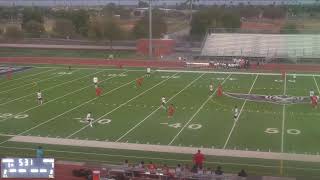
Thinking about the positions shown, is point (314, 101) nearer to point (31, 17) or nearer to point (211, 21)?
point (211, 21)

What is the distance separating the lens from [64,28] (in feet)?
198

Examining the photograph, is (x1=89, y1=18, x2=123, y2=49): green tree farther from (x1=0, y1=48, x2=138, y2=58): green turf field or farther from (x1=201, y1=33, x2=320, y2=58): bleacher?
(x1=201, y1=33, x2=320, y2=58): bleacher

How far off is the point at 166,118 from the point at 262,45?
29237mm

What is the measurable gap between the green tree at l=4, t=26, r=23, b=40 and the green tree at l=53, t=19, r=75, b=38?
453 cm

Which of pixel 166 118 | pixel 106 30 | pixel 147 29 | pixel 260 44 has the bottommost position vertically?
pixel 166 118

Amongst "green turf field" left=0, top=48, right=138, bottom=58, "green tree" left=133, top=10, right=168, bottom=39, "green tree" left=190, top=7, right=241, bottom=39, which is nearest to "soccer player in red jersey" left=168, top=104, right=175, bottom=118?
"green turf field" left=0, top=48, right=138, bottom=58

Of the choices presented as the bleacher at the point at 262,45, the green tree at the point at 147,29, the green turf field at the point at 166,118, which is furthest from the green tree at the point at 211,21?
the green turf field at the point at 166,118

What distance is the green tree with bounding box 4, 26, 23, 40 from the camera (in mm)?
57406

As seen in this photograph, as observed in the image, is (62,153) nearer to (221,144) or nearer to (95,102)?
(221,144)

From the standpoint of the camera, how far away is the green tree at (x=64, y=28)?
198ft

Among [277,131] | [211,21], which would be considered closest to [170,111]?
[277,131]

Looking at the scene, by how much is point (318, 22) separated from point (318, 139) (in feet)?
168

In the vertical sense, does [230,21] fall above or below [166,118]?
above

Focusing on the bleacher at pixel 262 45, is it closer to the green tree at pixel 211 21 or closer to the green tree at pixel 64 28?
the green tree at pixel 211 21
